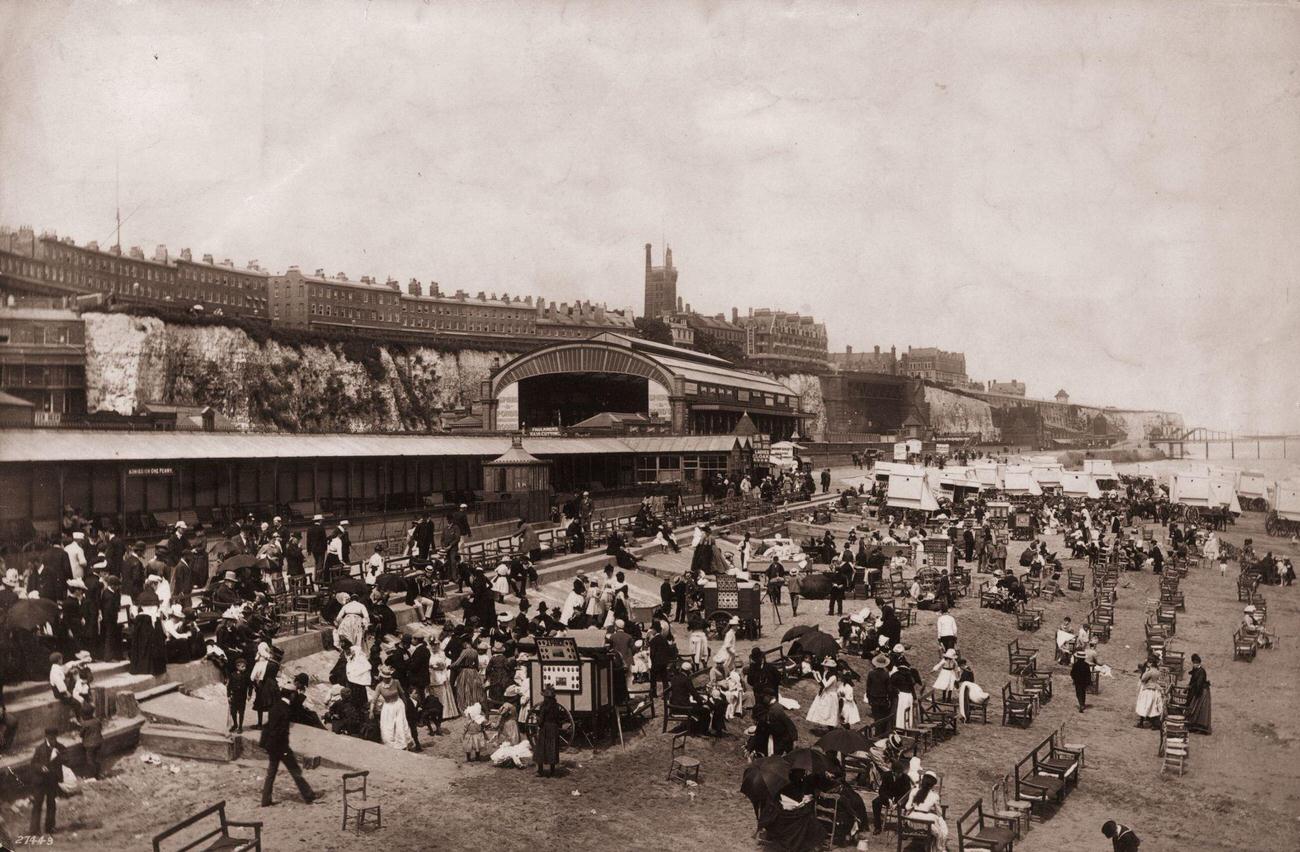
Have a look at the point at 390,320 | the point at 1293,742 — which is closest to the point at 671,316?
the point at 390,320

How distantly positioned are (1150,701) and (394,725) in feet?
42.7

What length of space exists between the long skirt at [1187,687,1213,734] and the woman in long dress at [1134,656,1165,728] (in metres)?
0.43

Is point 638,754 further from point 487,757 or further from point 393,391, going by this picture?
point 393,391

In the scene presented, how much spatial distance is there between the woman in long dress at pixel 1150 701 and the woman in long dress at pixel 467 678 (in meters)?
11.6

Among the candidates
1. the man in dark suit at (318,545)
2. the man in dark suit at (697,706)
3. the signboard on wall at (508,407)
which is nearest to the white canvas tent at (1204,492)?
the signboard on wall at (508,407)

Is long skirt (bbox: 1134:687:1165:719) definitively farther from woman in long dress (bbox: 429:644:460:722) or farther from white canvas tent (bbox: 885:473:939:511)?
white canvas tent (bbox: 885:473:939:511)

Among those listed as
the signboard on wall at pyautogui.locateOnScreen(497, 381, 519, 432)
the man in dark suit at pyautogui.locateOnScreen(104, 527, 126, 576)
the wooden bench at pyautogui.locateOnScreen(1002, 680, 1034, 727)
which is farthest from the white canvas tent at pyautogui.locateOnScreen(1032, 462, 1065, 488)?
the man in dark suit at pyautogui.locateOnScreen(104, 527, 126, 576)

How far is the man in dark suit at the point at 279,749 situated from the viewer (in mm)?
10578

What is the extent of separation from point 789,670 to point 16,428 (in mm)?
21710

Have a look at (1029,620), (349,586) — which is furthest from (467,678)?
(1029,620)

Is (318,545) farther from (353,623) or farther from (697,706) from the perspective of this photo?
(697,706)

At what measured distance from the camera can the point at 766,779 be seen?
33.0 ft

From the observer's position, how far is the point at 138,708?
41.6 ft

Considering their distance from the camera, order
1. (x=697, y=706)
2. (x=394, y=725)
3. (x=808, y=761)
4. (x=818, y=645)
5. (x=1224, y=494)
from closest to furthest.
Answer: (x=808, y=761) < (x=394, y=725) < (x=697, y=706) < (x=818, y=645) < (x=1224, y=494)
